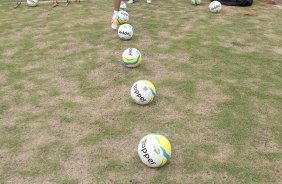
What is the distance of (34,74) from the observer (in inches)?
257

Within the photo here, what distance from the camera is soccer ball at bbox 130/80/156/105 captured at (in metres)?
5.21

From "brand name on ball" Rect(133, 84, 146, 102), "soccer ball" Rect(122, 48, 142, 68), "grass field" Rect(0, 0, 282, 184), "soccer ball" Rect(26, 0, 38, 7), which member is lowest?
"grass field" Rect(0, 0, 282, 184)

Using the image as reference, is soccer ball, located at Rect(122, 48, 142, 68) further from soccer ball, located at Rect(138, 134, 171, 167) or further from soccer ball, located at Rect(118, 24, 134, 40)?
soccer ball, located at Rect(138, 134, 171, 167)

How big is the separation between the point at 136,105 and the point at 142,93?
1.09 ft

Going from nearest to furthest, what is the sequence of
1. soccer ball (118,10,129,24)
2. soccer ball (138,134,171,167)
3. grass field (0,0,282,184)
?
soccer ball (138,134,171,167), grass field (0,0,282,184), soccer ball (118,10,129,24)

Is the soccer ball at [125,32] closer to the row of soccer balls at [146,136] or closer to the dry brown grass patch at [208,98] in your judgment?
the row of soccer balls at [146,136]

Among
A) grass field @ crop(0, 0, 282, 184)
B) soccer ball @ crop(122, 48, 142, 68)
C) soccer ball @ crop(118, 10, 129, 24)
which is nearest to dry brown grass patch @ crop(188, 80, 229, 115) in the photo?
grass field @ crop(0, 0, 282, 184)

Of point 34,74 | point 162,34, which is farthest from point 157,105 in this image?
point 162,34

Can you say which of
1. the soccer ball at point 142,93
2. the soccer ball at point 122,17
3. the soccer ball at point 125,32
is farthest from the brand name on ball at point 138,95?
the soccer ball at point 122,17

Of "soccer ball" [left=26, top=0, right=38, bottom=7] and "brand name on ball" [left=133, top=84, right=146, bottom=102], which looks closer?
"brand name on ball" [left=133, top=84, right=146, bottom=102]

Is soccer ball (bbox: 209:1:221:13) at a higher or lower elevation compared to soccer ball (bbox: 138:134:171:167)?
higher

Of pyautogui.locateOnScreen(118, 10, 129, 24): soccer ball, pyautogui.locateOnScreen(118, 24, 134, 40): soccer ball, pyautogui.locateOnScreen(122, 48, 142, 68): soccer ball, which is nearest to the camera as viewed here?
pyautogui.locateOnScreen(122, 48, 142, 68): soccer ball

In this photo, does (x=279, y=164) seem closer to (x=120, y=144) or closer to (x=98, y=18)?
(x=120, y=144)

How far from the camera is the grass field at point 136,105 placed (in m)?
4.08
